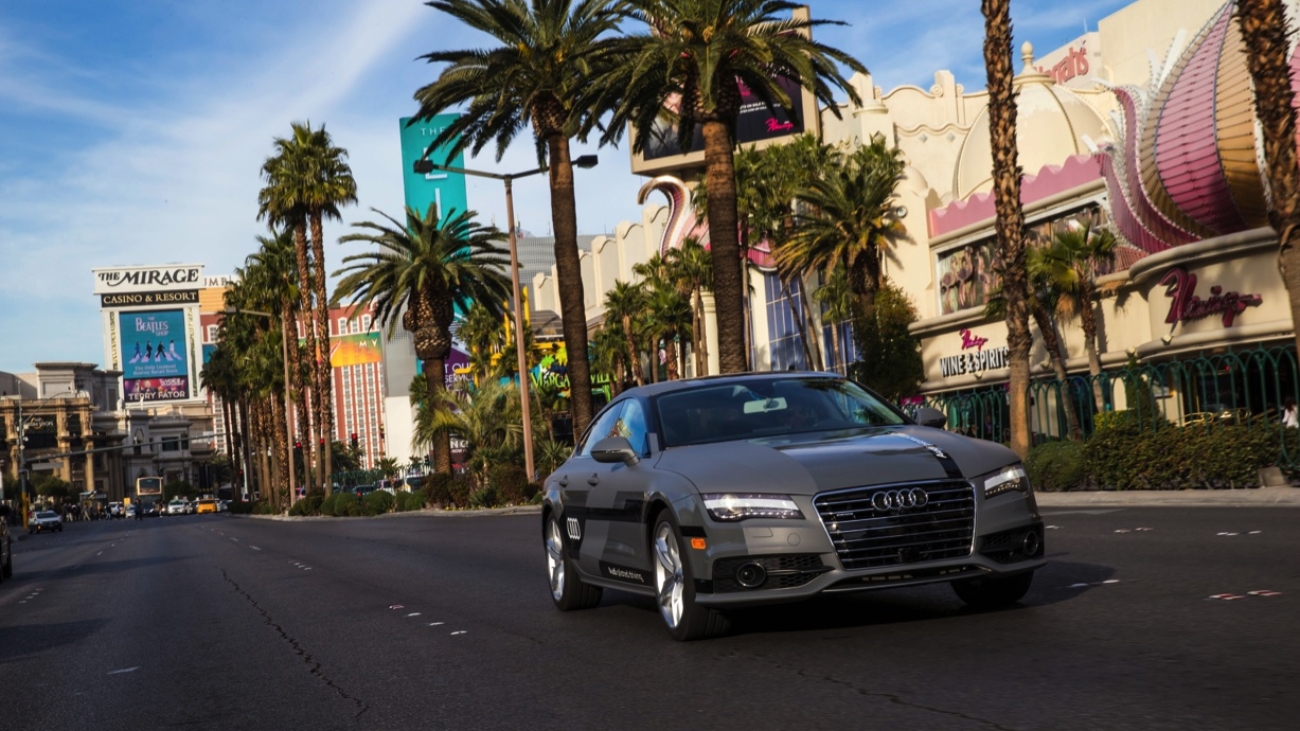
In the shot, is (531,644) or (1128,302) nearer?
(531,644)

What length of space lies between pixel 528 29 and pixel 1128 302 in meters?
16.5

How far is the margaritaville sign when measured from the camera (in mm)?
44531

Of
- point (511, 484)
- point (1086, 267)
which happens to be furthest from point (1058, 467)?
point (511, 484)

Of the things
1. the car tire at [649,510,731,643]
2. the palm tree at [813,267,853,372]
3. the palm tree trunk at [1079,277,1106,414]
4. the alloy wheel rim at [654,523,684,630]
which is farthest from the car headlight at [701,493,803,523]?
the palm tree at [813,267,853,372]

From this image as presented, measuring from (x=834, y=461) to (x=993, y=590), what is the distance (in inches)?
62.1

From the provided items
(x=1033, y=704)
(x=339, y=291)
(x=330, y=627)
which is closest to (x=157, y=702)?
(x=330, y=627)

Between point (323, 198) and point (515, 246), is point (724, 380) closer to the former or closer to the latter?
point (515, 246)

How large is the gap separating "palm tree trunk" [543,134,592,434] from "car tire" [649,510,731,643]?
25759 millimetres

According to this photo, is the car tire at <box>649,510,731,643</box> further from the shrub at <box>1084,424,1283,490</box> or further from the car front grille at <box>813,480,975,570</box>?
the shrub at <box>1084,424,1283,490</box>

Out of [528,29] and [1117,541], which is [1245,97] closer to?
[528,29]

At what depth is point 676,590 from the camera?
334 inches

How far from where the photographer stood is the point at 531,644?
9297 mm

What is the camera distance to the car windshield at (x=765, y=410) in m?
9.03

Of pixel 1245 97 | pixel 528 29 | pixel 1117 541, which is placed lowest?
pixel 1117 541
